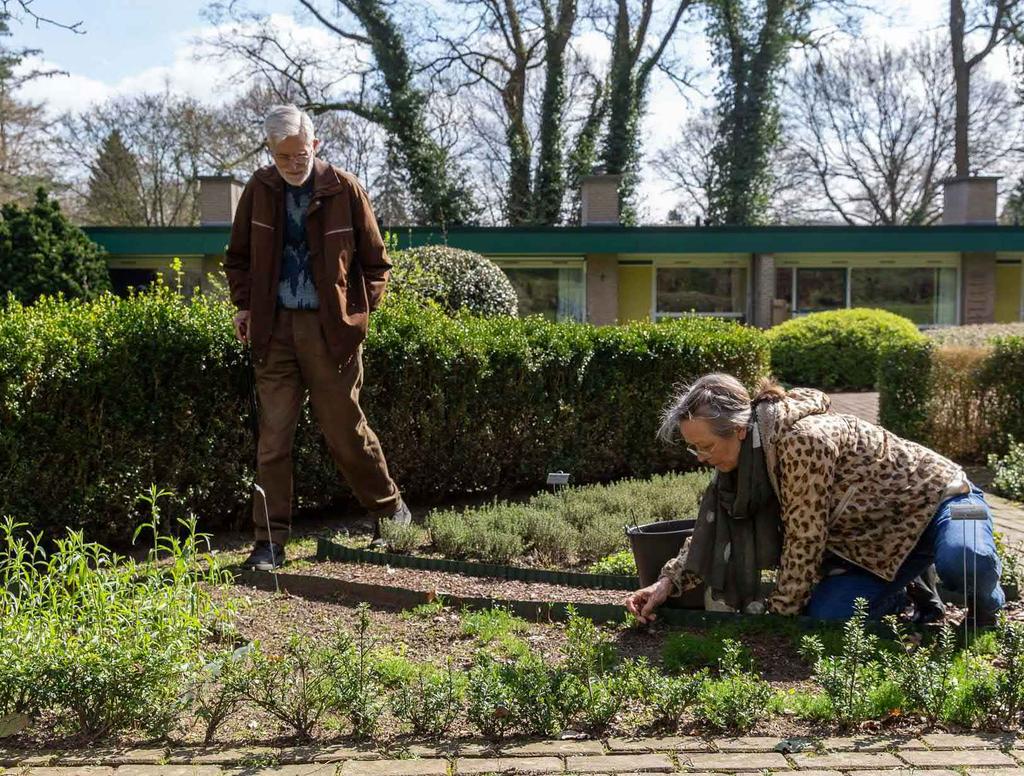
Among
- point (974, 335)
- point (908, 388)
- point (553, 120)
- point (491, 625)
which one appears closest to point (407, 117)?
point (553, 120)

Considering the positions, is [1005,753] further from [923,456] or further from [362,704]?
[362,704]

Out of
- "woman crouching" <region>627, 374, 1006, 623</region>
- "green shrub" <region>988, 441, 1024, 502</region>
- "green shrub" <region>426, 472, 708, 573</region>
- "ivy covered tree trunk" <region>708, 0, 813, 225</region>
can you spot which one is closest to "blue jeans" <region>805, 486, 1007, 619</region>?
"woman crouching" <region>627, 374, 1006, 623</region>

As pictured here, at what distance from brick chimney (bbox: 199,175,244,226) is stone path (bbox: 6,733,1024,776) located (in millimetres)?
23313

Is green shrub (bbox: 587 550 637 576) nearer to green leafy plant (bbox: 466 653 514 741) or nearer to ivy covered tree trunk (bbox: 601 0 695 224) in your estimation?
green leafy plant (bbox: 466 653 514 741)

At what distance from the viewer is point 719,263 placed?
1022 inches

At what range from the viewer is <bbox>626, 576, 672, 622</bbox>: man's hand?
396 centimetres

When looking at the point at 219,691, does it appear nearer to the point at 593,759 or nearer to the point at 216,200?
the point at 593,759

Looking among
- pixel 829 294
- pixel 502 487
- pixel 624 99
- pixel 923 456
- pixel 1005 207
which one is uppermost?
pixel 624 99

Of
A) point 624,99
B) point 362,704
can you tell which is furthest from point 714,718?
point 624,99

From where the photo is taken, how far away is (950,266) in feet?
85.9

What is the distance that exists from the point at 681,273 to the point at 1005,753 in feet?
77.4

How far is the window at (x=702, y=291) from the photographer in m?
25.8

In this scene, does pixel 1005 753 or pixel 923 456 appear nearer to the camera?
pixel 1005 753

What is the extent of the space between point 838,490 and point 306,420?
146 inches
